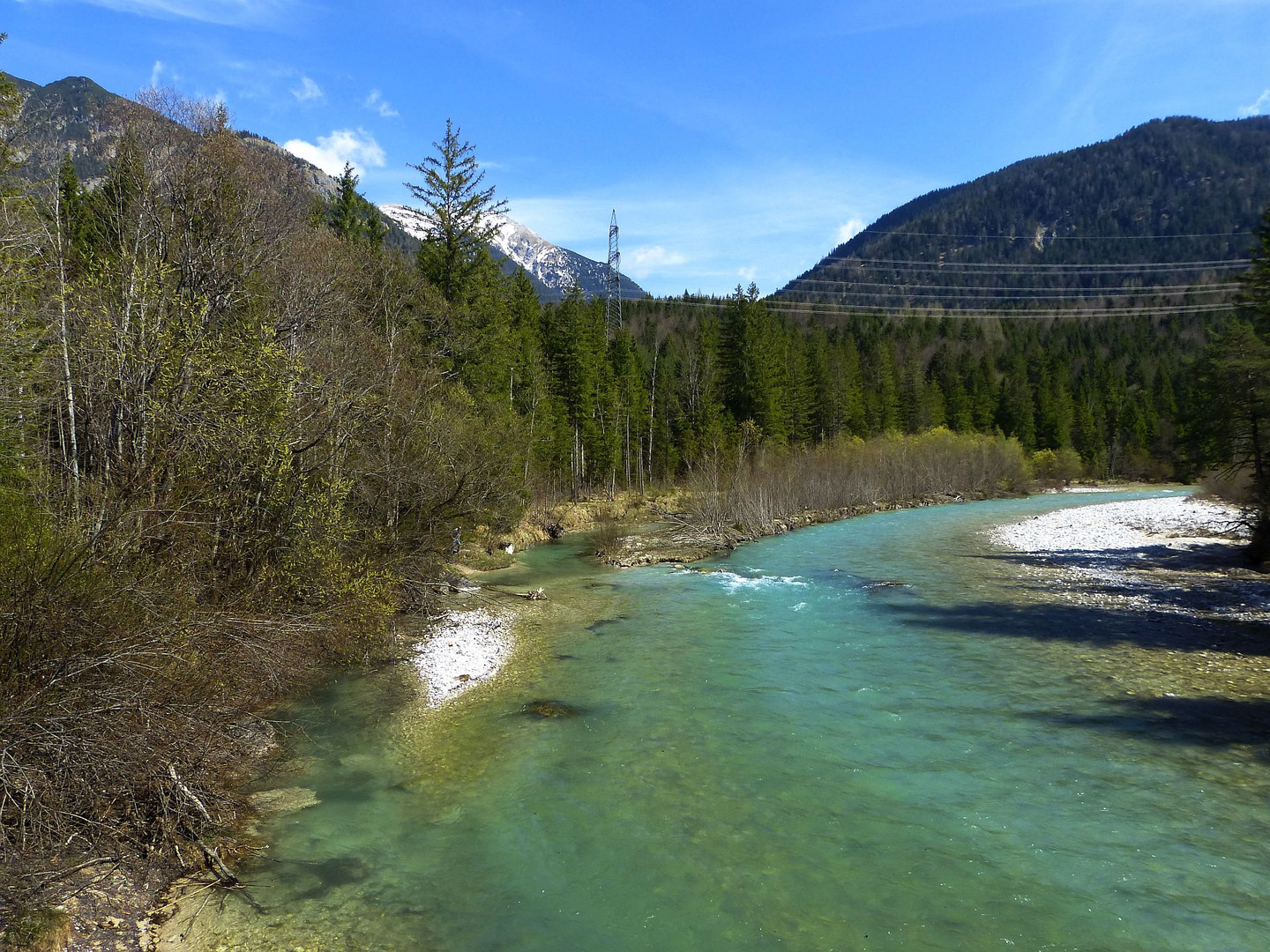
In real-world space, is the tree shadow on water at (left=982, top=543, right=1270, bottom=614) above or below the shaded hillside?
below

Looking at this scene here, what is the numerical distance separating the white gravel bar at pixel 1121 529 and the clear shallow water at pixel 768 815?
18416 millimetres

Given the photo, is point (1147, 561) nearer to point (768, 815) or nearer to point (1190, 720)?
point (1190, 720)

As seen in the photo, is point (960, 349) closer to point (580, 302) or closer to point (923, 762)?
point (580, 302)

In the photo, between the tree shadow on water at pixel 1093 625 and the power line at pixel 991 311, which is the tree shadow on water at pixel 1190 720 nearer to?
the tree shadow on water at pixel 1093 625

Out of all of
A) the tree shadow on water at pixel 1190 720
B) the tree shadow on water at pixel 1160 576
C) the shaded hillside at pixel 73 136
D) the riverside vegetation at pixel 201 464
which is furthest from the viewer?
the tree shadow on water at pixel 1160 576

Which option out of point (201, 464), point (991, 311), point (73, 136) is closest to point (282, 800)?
point (201, 464)

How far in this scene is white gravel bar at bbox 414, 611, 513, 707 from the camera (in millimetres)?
12672

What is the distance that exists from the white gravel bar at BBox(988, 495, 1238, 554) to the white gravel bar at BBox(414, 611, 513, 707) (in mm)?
22884

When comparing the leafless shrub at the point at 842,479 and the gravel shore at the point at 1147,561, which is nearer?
the gravel shore at the point at 1147,561

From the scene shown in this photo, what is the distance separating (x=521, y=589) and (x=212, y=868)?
1462 cm

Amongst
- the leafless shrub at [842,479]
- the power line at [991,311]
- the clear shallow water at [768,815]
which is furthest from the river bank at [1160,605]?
the power line at [991,311]

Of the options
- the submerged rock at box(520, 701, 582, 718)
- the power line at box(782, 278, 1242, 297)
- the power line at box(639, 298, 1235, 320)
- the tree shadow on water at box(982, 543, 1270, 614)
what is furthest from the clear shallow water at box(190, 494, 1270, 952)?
the power line at box(782, 278, 1242, 297)

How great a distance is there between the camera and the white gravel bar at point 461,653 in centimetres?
1267

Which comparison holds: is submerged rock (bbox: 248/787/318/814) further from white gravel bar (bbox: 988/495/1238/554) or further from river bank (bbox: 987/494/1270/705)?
white gravel bar (bbox: 988/495/1238/554)
